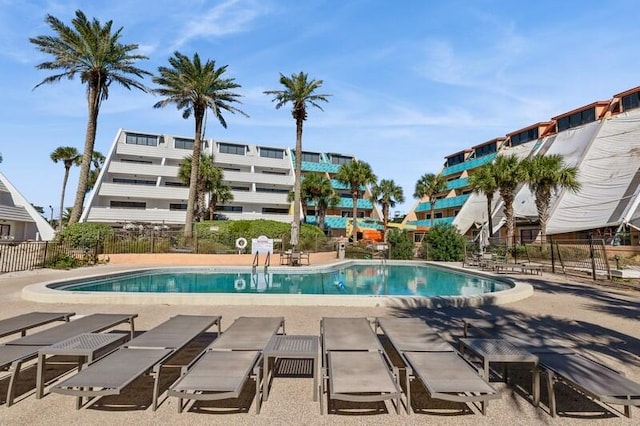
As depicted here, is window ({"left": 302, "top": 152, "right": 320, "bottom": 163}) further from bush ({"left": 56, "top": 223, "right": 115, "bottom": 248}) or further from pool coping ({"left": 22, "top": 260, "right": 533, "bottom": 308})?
pool coping ({"left": 22, "top": 260, "right": 533, "bottom": 308})

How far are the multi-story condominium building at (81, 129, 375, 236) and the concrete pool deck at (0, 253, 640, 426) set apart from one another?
93.0 feet

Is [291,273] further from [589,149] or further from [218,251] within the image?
[589,149]

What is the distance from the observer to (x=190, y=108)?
2838cm

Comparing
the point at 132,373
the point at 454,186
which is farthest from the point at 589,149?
the point at 132,373

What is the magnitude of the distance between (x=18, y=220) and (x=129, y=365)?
40.0 meters

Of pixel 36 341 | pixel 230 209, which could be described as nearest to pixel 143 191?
pixel 230 209

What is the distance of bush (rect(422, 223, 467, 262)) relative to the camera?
80.3 feet

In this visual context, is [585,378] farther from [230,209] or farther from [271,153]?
[271,153]

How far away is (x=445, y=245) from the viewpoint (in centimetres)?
2452

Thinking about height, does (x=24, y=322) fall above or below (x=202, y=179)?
below

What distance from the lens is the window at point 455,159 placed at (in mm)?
52013

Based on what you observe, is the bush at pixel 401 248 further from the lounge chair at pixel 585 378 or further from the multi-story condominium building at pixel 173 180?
the lounge chair at pixel 585 378

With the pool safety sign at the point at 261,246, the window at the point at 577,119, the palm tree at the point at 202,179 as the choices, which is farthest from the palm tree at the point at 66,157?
the window at the point at 577,119

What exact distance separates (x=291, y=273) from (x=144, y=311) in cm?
1067
